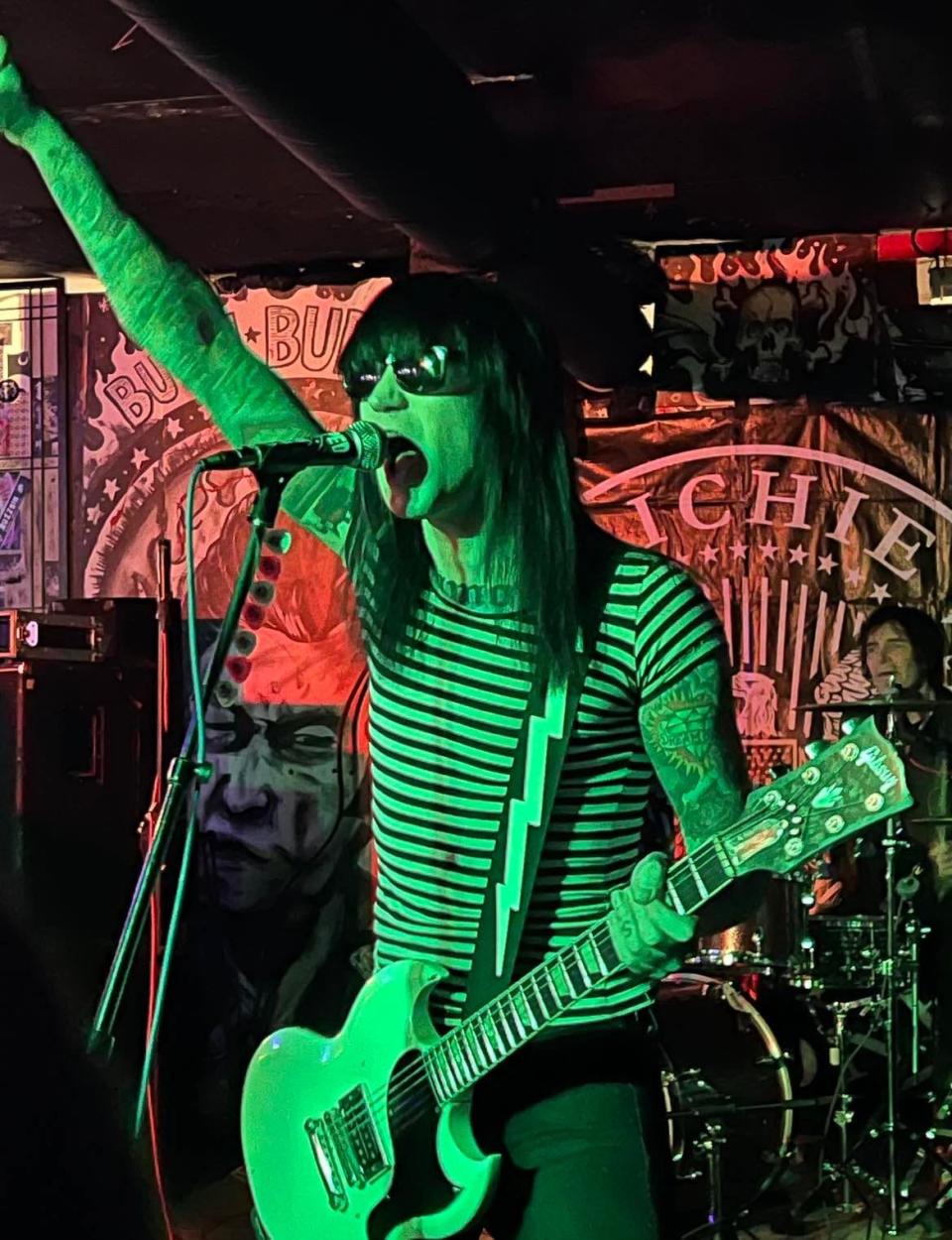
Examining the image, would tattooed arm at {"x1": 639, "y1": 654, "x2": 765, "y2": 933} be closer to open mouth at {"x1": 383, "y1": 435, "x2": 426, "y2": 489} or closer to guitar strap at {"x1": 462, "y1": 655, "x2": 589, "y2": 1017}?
guitar strap at {"x1": 462, "y1": 655, "x2": 589, "y2": 1017}

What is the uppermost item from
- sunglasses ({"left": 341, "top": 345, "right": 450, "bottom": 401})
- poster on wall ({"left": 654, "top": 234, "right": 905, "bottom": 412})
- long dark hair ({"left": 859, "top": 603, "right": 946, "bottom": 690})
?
poster on wall ({"left": 654, "top": 234, "right": 905, "bottom": 412})

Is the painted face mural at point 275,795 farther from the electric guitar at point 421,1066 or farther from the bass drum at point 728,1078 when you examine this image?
the electric guitar at point 421,1066

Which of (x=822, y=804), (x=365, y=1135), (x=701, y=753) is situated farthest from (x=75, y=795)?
(x=822, y=804)

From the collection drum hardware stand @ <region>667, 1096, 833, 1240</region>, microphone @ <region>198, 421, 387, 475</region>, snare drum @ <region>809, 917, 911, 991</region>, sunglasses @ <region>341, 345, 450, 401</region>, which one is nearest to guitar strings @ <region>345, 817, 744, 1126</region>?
microphone @ <region>198, 421, 387, 475</region>

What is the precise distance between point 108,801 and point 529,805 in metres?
1.45

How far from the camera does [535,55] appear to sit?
104 inches

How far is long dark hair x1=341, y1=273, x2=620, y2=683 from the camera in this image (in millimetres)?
1709

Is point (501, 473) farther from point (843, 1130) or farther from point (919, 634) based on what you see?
point (843, 1130)

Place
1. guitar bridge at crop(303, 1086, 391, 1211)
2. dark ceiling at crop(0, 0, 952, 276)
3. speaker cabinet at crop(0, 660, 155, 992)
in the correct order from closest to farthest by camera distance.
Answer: guitar bridge at crop(303, 1086, 391, 1211) < dark ceiling at crop(0, 0, 952, 276) < speaker cabinet at crop(0, 660, 155, 992)

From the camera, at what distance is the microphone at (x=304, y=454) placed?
1.48 meters

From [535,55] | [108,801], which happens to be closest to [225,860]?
[108,801]

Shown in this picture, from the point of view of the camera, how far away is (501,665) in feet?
5.80

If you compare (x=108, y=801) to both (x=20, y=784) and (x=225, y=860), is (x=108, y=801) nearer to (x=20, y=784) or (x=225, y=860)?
(x=20, y=784)

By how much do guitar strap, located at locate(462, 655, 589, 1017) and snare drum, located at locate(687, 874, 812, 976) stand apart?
1.41 meters
